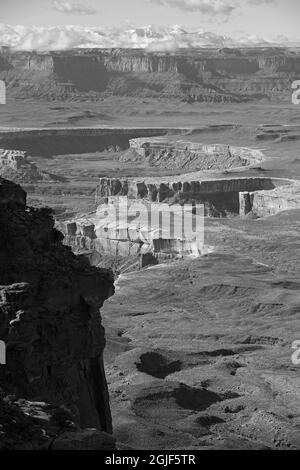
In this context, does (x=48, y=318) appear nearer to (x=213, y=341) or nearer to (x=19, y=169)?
(x=213, y=341)

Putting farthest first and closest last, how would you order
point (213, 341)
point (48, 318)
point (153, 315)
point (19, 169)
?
1. point (19, 169)
2. point (153, 315)
3. point (213, 341)
4. point (48, 318)

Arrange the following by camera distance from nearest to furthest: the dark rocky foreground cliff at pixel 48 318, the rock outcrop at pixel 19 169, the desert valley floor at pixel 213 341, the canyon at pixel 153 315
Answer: the dark rocky foreground cliff at pixel 48 318
the canyon at pixel 153 315
the desert valley floor at pixel 213 341
the rock outcrop at pixel 19 169

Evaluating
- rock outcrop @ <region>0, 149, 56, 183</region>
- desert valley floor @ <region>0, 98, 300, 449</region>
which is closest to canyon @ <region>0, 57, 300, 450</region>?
desert valley floor @ <region>0, 98, 300, 449</region>

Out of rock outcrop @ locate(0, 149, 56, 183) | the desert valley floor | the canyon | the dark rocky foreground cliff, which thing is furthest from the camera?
rock outcrop @ locate(0, 149, 56, 183)

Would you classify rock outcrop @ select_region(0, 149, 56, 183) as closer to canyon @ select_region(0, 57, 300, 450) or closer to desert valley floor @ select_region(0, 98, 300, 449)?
canyon @ select_region(0, 57, 300, 450)

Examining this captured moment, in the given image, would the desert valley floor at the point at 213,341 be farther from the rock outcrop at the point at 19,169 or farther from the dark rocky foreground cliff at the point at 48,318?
the rock outcrop at the point at 19,169

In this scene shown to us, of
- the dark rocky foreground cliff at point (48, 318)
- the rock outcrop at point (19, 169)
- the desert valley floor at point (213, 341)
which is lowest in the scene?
the rock outcrop at point (19, 169)

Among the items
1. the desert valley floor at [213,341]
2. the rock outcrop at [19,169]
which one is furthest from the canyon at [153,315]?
the rock outcrop at [19,169]

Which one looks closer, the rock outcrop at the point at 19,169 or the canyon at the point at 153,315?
the canyon at the point at 153,315

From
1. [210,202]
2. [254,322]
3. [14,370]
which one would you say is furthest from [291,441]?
[210,202]

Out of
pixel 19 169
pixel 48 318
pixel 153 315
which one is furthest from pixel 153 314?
pixel 19 169
